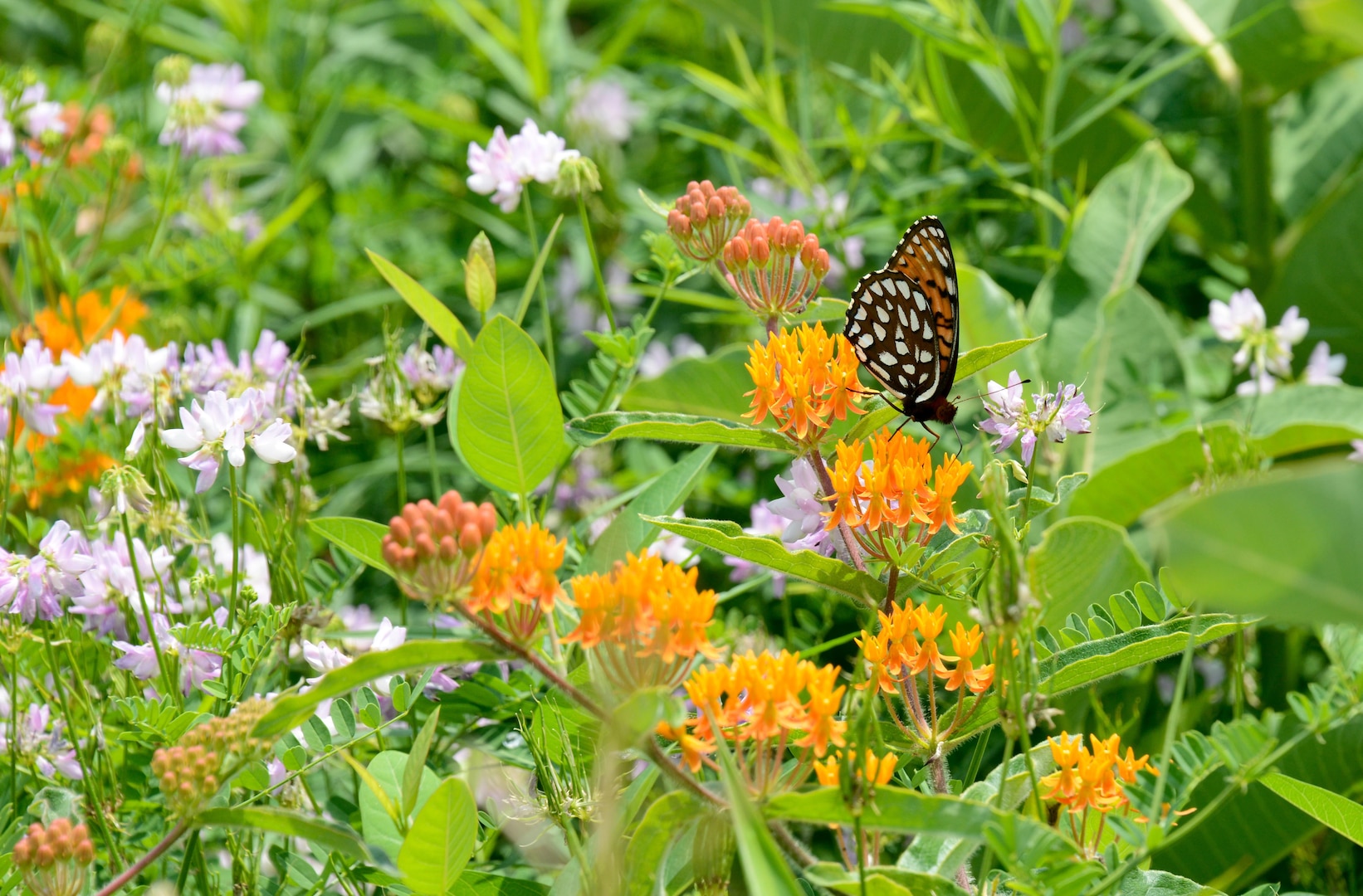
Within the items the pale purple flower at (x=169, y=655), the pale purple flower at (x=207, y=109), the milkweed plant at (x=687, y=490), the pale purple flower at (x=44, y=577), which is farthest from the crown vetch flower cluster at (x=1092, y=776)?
the pale purple flower at (x=207, y=109)

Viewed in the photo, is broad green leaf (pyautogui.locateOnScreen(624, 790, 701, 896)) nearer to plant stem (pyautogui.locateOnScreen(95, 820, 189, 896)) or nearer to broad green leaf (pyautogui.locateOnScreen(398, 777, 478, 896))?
broad green leaf (pyautogui.locateOnScreen(398, 777, 478, 896))

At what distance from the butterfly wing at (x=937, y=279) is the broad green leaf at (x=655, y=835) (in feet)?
1.65

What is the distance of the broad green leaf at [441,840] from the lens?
766 mm

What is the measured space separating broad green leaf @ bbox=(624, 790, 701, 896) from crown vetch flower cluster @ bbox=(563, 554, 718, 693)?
0.07 meters

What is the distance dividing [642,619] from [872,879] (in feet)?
0.69

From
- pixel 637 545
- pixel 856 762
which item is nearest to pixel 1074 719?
pixel 637 545

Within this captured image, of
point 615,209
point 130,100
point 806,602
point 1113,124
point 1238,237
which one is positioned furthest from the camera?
point 130,100

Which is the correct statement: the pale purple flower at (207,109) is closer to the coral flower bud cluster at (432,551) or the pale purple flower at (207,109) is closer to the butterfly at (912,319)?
the butterfly at (912,319)

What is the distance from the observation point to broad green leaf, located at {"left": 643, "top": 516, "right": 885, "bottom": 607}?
0.88 meters


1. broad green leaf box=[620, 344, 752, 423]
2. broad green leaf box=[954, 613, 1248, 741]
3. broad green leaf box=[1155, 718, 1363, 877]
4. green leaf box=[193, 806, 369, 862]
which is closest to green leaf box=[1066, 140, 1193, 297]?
broad green leaf box=[620, 344, 752, 423]

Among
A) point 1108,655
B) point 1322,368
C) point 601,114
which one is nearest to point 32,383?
point 1108,655

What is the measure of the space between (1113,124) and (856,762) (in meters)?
1.57

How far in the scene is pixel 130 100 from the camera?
2.50 metres

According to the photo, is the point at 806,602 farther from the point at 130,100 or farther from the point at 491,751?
the point at 130,100
